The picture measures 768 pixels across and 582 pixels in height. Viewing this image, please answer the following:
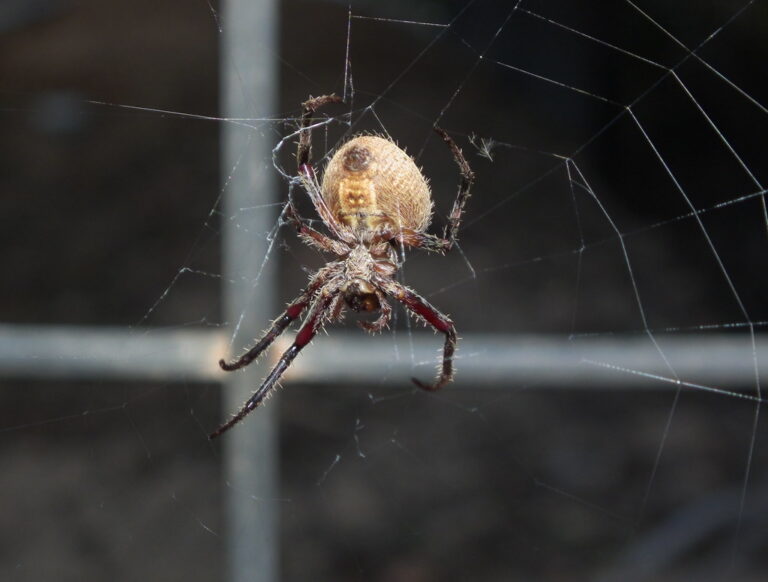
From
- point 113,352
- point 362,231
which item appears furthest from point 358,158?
point 113,352

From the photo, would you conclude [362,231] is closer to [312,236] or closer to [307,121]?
[312,236]

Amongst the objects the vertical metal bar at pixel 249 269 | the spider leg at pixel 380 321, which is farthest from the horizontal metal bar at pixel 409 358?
the spider leg at pixel 380 321

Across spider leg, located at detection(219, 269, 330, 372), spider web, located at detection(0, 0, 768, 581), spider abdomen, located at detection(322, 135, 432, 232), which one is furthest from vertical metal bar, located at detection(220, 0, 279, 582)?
spider abdomen, located at detection(322, 135, 432, 232)

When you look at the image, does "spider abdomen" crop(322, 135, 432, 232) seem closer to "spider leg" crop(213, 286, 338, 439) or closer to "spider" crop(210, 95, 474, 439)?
"spider" crop(210, 95, 474, 439)

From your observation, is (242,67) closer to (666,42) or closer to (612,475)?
(666,42)

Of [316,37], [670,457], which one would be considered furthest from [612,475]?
[316,37]
